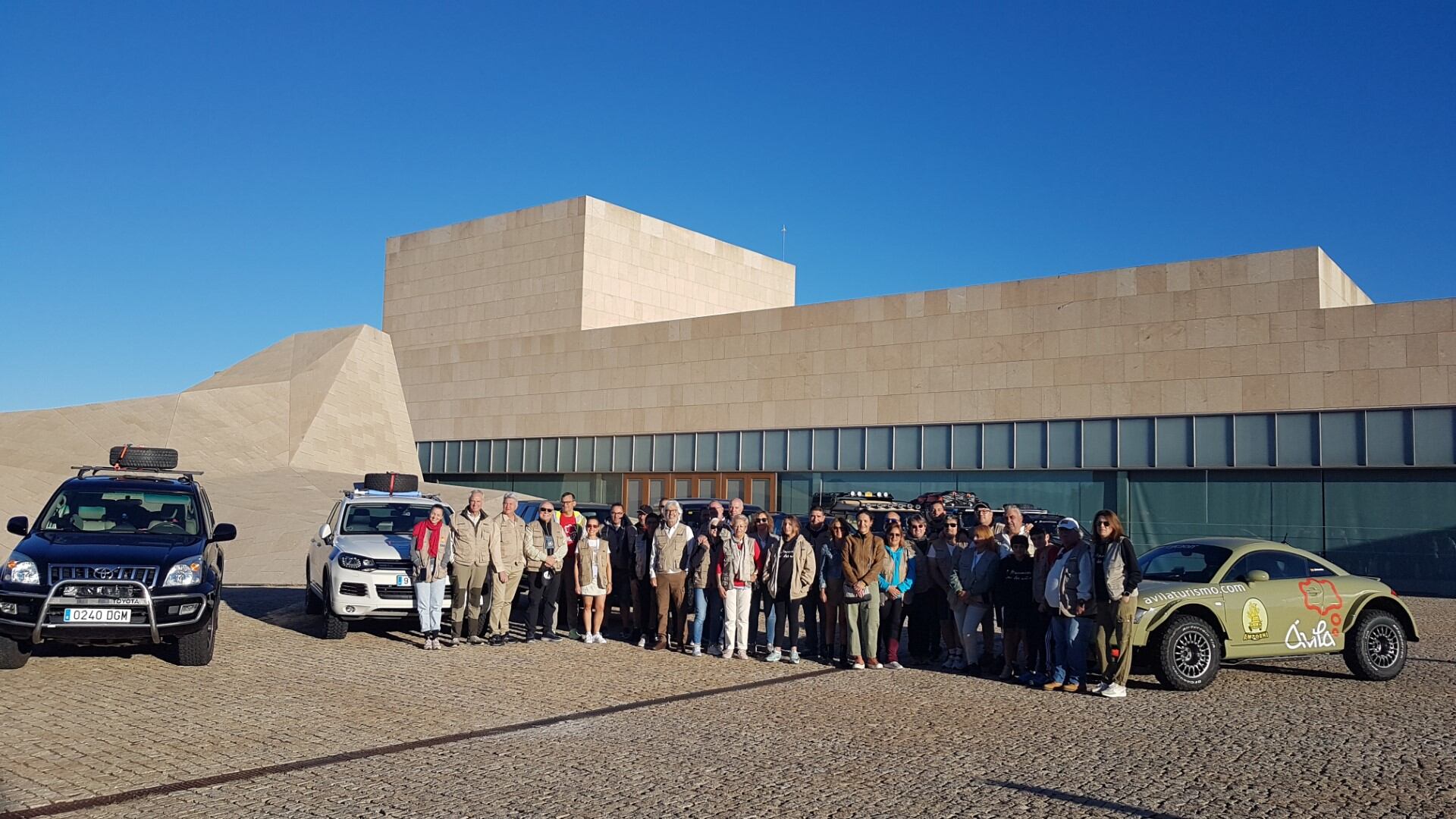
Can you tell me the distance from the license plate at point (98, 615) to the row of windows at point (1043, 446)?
27687 mm

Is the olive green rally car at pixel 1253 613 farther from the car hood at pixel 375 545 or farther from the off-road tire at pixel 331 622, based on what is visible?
the off-road tire at pixel 331 622

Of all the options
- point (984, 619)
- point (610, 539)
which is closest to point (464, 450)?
point (610, 539)

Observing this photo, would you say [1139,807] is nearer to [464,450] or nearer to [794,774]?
[794,774]

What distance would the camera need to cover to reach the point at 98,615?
10.5 meters

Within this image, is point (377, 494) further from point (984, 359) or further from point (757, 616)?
point (984, 359)

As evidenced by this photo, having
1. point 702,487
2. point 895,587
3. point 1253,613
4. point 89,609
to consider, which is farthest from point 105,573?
point 702,487

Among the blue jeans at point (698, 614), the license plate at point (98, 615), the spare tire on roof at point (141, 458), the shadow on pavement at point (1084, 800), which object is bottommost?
the shadow on pavement at point (1084, 800)

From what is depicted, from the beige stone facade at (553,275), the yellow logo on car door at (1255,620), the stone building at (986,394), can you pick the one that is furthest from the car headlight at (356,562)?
the beige stone facade at (553,275)

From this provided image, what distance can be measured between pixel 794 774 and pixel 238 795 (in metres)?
3.34

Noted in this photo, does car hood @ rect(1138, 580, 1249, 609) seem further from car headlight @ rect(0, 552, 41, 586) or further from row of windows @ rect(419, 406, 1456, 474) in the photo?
row of windows @ rect(419, 406, 1456, 474)

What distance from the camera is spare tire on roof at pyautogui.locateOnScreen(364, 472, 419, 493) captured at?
16219 millimetres

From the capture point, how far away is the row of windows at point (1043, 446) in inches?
1145

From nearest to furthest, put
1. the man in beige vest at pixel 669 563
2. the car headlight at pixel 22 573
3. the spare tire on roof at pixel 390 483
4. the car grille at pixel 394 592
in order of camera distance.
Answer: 1. the car headlight at pixel 22 573
2. the car grille at pixel 394 592
3. the man in beige vest at pixel 669 563
4. the spare tire on roof at pixel 390 483

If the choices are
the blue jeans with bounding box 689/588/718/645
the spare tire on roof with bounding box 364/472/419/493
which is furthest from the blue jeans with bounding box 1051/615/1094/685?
the spare tire on roof with bounding box 364/472/419/493
